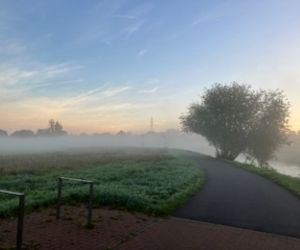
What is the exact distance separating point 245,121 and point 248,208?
3607 cm

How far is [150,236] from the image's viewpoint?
350 inches

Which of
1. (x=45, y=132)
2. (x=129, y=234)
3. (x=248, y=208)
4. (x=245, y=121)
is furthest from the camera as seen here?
(x=45, y=132)

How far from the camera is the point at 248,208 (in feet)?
42.4

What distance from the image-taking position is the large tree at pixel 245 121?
47031mm

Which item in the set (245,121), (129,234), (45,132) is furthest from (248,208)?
(45,132)

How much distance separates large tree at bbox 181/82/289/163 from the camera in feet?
154

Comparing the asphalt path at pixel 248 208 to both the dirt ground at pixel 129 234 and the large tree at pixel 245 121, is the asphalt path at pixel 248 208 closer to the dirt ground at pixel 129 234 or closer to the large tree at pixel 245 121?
the dirt ground at pixel 129 234

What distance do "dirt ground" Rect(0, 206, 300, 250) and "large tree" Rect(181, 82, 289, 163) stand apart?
38.5 metres

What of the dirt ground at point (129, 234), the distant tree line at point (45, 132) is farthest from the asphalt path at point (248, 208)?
the distant tree line at point (45, 132)

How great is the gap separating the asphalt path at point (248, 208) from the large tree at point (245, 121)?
2974 cm

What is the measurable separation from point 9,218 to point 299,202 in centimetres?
999

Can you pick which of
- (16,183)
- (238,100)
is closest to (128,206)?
(16,183)

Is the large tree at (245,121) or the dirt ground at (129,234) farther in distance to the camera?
the large tree at (245,121)

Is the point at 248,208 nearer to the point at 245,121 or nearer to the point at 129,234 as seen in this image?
the point at 129,234
